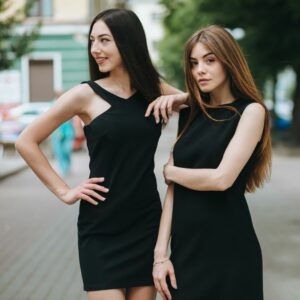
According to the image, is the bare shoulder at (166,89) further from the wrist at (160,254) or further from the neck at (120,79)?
the wrist at (160,254)

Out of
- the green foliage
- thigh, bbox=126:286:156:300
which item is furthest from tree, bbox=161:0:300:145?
thigh, bbox=126:286:156:300

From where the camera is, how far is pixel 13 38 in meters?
14.5

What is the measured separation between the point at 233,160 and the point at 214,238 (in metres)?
0.30

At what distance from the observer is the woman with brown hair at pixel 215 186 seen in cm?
252

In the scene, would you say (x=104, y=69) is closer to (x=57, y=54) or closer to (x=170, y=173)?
(x=170, y=173)

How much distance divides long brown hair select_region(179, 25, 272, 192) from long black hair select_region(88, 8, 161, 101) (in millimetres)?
Answer: 294

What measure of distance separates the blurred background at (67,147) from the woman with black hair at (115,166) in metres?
1.76

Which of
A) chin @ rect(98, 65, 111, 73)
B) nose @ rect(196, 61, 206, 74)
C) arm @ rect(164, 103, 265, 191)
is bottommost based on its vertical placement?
arm @ rect(164, 103, 265, 191)

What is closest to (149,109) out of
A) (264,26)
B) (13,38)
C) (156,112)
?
(156,112)

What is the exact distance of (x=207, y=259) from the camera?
99.9 inches

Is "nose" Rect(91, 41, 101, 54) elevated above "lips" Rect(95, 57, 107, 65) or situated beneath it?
elevated above

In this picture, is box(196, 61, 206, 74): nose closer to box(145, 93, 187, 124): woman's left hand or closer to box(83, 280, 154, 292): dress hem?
box(145, 93, 187, 124): woman's left hand

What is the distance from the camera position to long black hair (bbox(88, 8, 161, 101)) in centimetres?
284

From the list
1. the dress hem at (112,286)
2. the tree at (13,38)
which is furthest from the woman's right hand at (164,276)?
the tree at (13,38)
